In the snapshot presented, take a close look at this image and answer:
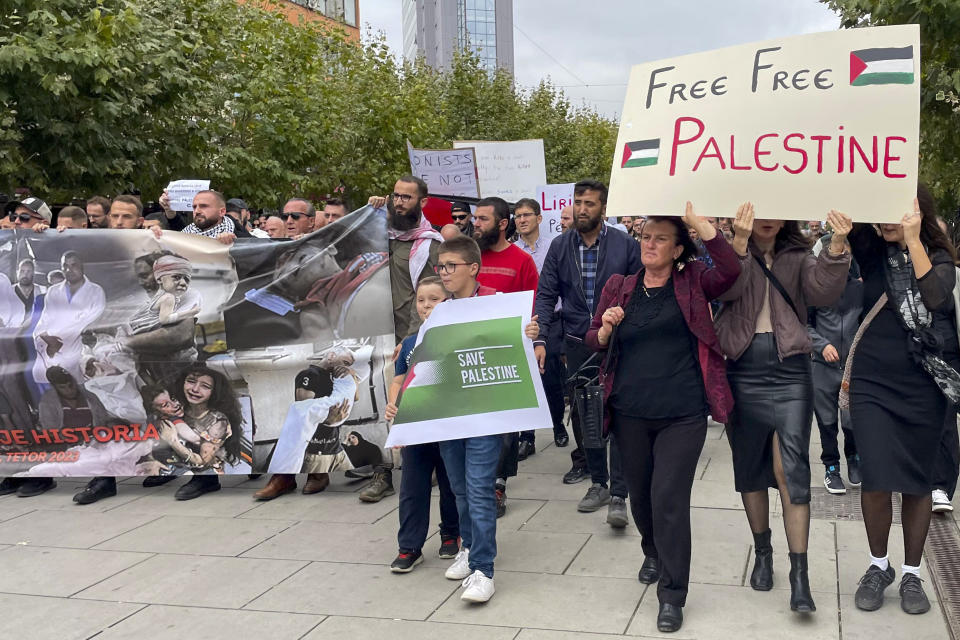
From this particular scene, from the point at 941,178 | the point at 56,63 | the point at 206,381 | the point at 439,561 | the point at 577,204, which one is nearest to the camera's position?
the point at 439,561

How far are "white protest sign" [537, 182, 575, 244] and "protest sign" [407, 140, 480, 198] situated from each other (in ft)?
3.34

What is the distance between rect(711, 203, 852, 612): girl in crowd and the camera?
15.5 ft

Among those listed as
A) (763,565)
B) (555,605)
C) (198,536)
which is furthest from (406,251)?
(763,565)

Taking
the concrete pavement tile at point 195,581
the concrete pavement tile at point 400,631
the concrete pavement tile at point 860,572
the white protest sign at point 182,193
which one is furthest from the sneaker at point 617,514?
the white protest sign at point 182,193

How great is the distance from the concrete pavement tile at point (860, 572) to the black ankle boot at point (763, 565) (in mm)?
342

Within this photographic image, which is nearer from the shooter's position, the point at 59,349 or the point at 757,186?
the point at 757,186

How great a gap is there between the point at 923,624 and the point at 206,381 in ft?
16.3

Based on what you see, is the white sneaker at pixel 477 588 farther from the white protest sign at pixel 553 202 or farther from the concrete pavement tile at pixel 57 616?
the white protest sign at pixel 553 202

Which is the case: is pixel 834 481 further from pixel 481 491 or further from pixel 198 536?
pixel 198 536

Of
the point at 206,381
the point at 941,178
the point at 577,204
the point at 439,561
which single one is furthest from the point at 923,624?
the point at 941,178

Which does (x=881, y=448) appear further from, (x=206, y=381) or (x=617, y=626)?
(x=206, y=381)

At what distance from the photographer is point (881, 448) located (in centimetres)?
473

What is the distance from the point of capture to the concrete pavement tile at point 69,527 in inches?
254

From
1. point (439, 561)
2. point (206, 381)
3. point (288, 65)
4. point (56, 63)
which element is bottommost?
point (439, 561)
